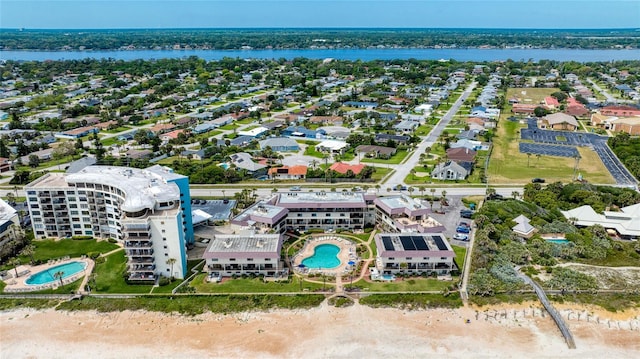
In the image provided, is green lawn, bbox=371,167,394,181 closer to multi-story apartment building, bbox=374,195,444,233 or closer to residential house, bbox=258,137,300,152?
multi-story apartment building, bbox=374,195,444,233

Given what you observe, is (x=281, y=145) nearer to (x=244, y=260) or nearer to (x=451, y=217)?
(x=451, y=217)

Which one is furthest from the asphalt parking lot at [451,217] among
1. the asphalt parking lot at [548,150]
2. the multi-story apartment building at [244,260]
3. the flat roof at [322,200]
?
the asphalt parking lot at [548,150]

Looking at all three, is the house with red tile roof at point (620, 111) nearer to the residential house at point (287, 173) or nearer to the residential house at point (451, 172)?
the residential house at point (451, 172)

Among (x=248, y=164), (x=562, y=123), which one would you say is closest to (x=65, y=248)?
(x=248, y=164)

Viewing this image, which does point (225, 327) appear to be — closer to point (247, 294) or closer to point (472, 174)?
point (247, 294)

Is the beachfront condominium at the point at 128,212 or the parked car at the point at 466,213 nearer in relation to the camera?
the beachfront condominium at the point at 128,212

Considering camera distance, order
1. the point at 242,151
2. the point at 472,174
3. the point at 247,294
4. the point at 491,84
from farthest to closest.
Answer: the point at 491,84
the point at 242,151
the point at 472,174
the point at 247,294

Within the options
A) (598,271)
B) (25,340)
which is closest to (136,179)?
(25,340)

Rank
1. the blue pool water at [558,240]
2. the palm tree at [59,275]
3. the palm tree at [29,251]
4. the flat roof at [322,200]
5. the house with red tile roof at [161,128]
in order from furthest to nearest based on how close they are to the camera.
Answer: the house with red tile roof at [161,128] < the flat roof at [322,200] < the blue pool water at [558,240] < the palm tree at [29,251] < the palm tree at [59,275]
